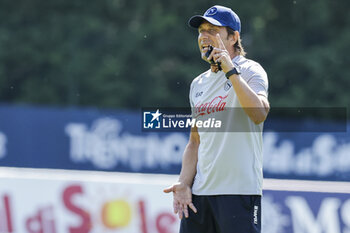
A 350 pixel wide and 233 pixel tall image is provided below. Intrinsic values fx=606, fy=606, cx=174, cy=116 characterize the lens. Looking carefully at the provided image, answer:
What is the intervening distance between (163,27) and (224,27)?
1920 cm

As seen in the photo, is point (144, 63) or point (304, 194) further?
point (144, 63)

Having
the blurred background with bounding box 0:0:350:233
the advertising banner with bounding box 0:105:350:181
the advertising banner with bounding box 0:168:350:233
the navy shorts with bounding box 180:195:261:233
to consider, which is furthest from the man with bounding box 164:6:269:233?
the blurred background with bounding box 0:0:350:233

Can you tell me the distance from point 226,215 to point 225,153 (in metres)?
0.30

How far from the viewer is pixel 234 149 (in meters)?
2.99

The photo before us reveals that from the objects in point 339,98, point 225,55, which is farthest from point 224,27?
point 339,98

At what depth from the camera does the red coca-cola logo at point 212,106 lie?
119 inches

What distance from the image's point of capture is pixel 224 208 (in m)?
2.98

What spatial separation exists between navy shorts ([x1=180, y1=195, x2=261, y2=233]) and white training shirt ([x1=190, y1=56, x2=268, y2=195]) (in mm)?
38

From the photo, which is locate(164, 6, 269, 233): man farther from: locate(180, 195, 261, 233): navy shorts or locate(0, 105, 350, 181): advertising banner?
locate(0, 105, 350, 181): advertising banner

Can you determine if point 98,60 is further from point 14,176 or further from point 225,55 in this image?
point 225,55

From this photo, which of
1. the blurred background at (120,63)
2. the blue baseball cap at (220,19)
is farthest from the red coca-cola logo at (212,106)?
the blurred background at (120,63)

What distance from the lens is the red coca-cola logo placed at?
9.89 ft

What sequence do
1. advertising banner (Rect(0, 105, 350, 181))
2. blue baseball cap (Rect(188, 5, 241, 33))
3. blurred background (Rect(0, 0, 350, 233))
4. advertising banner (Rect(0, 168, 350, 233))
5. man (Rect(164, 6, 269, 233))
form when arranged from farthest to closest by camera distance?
blurred background (Rect(0, 0, 350, 233))
advertising banner (Rect(0, 105, 350, 181))
advertising banner (Rect(0, 168, 350, 233))
blue baseball cap (Rect(188, 5, 241, 33))
man (Rect(164, 6, 269, 233))

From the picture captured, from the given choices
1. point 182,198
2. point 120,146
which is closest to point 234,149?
point 182,198
